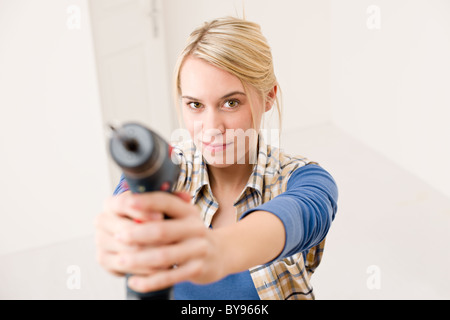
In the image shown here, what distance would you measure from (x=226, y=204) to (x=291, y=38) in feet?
11.3

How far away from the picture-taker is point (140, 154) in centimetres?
51

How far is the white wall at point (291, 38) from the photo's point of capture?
157 inches

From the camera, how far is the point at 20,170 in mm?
2883

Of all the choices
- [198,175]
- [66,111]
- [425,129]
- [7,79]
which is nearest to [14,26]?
[7,79]

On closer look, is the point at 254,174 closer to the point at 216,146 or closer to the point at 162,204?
the point at 216,146

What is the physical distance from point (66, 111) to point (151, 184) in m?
2.46

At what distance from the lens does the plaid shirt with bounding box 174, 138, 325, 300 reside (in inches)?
43.1

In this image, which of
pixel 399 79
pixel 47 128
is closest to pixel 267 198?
pixel 47 128

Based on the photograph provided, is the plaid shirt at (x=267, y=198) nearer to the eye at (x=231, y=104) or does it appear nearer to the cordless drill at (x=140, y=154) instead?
the eye at (x=231, y=104)

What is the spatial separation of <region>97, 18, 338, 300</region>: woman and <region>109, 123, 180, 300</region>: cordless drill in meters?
0.03

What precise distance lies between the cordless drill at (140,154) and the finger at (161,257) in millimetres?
81

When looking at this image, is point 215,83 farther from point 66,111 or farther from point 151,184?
point 66,111

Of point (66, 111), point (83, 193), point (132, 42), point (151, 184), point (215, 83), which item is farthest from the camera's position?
point (132, 42)

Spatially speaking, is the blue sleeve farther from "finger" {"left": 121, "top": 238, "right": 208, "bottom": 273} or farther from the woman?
"finger" {"left": 121, "top": 238, "right": 208, "bottom": 273}
